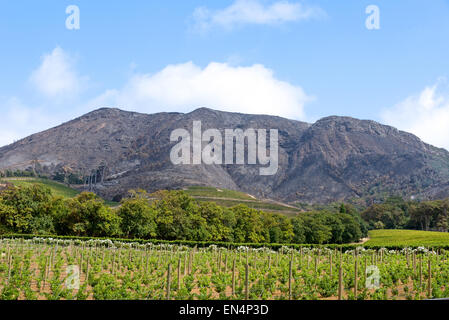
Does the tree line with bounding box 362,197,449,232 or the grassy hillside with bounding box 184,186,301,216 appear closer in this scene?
the tree line with bounding box 362,197,449,232

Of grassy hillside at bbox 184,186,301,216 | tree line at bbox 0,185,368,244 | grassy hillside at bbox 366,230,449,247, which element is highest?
grassy hillside at bbox 184,186,301,216

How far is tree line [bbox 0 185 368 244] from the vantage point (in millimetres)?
59688

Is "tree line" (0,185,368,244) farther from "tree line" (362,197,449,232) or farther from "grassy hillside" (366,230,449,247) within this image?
"tree line" (362,197,449,232)

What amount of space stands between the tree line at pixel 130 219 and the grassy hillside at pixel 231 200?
7176 cm

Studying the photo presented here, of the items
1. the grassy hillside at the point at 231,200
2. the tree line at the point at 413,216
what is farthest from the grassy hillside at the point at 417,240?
the grassy hillside at the point at 231,200

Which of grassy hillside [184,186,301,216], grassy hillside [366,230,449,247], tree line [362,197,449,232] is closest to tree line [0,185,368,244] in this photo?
grassy hillside [366,230,449,247]

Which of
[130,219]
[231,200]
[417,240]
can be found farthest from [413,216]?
[130,219]

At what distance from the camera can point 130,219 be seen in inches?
2511

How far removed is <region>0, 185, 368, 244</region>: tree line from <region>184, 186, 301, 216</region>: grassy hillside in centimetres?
7176

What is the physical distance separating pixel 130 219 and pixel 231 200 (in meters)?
100

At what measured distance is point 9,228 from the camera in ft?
194

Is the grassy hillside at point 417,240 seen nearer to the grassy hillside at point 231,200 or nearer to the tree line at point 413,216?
the tree line at point 413,216
